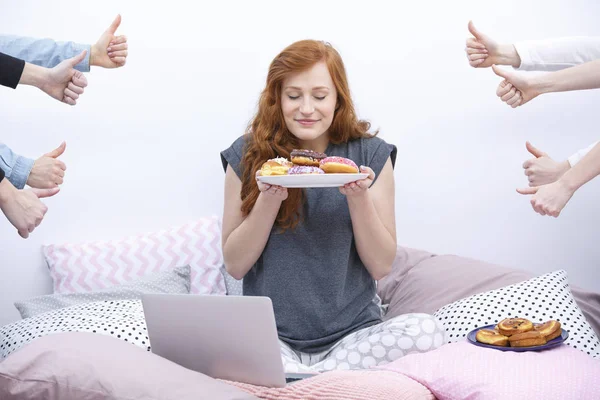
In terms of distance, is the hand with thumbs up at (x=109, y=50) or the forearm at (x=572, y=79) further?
the hand with thumbs up at (x=109, y=50)

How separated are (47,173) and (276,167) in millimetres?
653

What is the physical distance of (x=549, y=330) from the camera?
81.6 inches

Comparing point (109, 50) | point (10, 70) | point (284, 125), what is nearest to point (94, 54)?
point (109, 50)

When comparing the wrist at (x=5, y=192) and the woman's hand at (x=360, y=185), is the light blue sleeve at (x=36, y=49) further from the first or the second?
the woman's hand at (x=360, y=185)

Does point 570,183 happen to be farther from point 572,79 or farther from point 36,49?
point 36,49

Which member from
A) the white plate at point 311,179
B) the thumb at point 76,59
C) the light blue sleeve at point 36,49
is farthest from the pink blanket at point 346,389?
the light blue sleeve at point 36,49

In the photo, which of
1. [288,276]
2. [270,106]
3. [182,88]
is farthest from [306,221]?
[182,88]

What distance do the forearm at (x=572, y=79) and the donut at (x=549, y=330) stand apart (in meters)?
0.77

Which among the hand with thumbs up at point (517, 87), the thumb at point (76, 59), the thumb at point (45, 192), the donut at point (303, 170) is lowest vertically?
the thumb at point (45, 192)

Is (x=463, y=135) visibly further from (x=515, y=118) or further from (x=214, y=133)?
(x=214, y=133)

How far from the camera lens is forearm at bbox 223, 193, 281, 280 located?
92.1 inches

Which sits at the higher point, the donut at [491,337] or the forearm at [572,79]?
the forearm at [572,79]

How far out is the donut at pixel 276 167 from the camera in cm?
216

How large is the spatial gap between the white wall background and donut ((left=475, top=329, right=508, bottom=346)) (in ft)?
4.27
